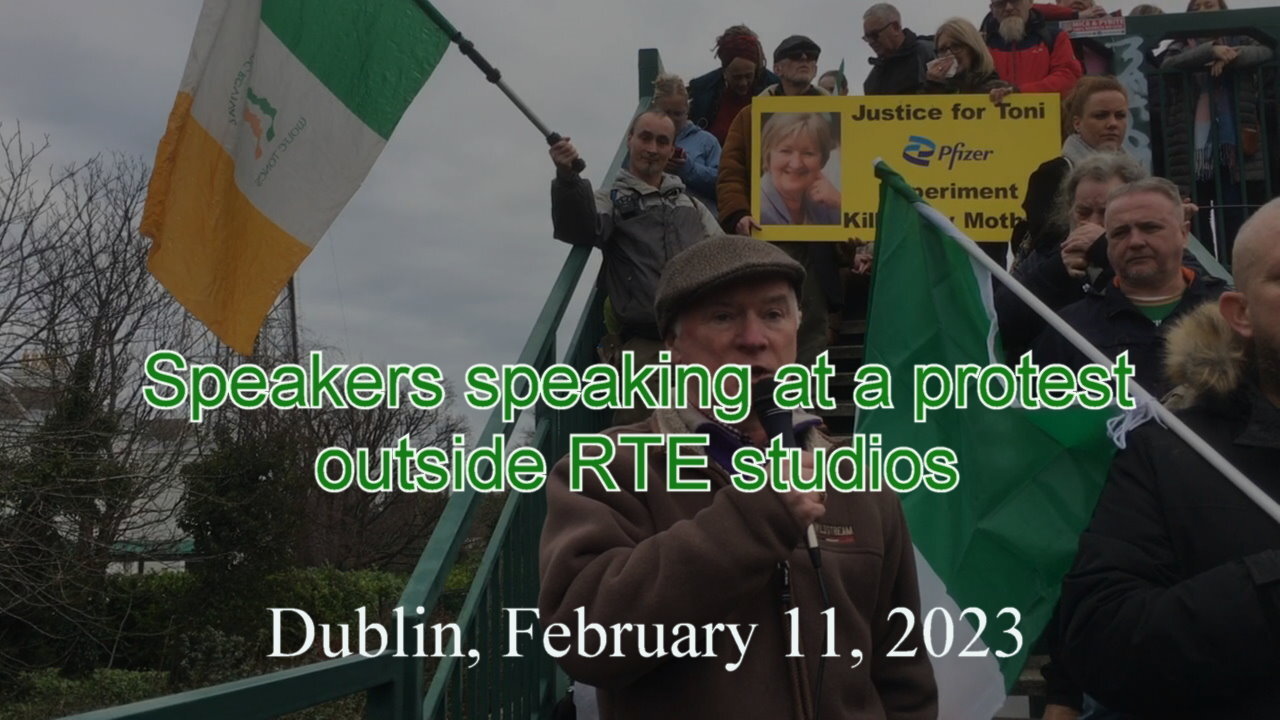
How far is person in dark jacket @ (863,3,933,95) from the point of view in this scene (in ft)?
23.8

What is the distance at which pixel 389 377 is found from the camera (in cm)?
416

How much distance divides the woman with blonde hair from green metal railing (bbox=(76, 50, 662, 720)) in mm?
2593

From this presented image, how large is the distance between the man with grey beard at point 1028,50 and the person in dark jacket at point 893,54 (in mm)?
578

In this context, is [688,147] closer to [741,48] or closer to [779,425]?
[741,48]

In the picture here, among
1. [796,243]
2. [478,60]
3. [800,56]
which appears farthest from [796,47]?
[478,60]

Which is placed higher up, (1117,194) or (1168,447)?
(1117,194)

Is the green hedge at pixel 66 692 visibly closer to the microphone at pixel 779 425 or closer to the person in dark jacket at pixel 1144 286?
the person in dark jacket at pixel 1144 286

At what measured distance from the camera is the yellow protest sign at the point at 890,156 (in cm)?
655

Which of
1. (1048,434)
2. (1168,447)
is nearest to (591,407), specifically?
(1048,434)

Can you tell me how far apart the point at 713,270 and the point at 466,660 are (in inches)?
68.1

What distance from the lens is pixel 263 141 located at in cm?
461

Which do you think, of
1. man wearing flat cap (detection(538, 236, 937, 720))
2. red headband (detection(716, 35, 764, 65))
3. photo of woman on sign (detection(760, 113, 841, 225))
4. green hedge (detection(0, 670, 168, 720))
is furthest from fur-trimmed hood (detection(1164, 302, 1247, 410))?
green hedge (detection(0, 670, 168, 720))

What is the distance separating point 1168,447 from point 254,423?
33311 mm

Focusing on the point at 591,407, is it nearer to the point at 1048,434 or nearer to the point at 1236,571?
the point at 1048,434
